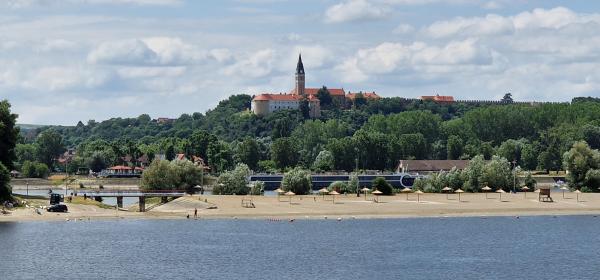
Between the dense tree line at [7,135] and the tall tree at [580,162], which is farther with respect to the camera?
the tall tree at [580,162]

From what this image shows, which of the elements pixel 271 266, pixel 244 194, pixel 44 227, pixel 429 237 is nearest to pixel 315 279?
pixel 271 266

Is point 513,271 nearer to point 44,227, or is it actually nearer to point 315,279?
point 315,279

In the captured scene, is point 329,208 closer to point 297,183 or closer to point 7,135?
point 297,183

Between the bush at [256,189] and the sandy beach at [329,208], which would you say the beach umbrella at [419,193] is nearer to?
the sandy beach at [329,208]

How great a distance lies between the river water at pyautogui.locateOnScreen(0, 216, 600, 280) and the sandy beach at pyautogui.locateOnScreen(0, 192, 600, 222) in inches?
113

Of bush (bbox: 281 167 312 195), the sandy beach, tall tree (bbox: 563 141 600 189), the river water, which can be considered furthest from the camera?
tall tree (bbox: 563 141 600 189)

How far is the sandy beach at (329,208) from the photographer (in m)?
121

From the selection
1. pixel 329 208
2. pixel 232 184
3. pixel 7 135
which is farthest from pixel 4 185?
pixel 232 184

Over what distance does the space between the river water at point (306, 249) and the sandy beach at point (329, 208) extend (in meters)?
2.87

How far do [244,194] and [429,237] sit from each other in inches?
1857

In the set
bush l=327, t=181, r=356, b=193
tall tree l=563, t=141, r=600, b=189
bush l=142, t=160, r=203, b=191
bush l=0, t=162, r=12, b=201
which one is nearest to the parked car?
bush l=0, t=162, r=12, b=201

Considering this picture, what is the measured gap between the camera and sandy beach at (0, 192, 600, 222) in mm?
121062

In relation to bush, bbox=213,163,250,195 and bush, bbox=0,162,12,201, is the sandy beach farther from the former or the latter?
bush, bbox=213,163,250,195

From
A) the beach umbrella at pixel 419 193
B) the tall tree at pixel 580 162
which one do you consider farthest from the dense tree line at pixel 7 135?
the tall tree at pixel 580 162
